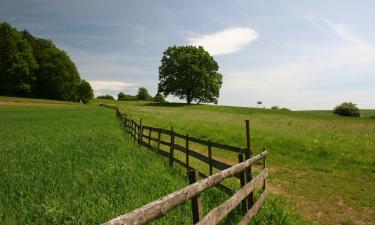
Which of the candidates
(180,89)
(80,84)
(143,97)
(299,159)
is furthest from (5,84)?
(299,159)

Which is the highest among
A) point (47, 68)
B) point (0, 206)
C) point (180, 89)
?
point (47, 68)

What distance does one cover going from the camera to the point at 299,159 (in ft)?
49.9

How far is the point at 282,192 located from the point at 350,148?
8.51 meters

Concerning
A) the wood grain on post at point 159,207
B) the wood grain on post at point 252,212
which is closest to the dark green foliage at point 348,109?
the wood grain on post at point 252,212

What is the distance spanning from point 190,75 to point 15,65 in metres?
44.7

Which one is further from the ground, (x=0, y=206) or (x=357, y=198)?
Answer: (x=0, y=206)

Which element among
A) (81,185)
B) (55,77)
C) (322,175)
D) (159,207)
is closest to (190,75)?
(55,77)

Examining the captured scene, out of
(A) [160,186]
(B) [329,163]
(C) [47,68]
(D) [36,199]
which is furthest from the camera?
(C) [47,68]

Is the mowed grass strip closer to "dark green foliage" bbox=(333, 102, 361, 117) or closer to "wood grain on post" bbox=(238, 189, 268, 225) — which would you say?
"wood grain on post" bbox=(238, 189, 268, 225)

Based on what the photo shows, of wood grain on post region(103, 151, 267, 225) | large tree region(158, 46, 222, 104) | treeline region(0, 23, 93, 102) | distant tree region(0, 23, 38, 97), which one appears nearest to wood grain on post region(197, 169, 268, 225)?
wood grain on post region(103, 151, 267, 225)

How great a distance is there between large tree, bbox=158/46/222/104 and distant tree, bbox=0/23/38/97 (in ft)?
117

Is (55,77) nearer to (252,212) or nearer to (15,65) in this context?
(15,65)

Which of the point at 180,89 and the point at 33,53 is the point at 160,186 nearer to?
the point at 180,89

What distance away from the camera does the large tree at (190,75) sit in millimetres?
75125
